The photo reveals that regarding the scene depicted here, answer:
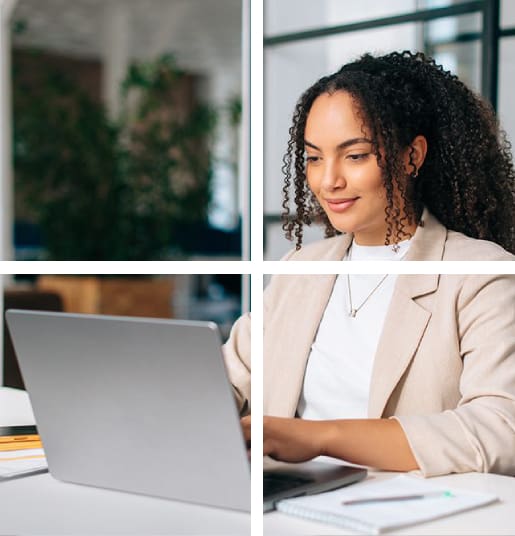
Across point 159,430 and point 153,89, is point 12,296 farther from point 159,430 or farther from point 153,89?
point 159,430

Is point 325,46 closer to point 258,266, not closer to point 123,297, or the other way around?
point 258,266

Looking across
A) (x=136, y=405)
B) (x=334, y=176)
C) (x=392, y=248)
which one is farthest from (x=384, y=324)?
(x=136, y=405)

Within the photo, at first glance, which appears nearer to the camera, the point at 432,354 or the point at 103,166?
the point at 432,354

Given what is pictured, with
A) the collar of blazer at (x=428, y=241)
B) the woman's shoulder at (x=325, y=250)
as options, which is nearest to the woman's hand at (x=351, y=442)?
the collar of blazer at (x=428, y=241)

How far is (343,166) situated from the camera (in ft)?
5.83

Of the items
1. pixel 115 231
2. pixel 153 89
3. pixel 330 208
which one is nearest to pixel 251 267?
pixel 330 208

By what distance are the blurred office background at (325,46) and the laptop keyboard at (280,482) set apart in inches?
51.0

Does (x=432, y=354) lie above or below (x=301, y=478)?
above

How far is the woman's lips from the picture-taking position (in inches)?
71.6

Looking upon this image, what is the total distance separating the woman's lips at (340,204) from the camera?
182cm

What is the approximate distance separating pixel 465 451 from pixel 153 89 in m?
4.49

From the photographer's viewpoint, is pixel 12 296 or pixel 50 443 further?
pixel 12 296

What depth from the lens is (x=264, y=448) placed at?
133 cm

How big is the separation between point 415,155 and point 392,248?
0.65 ft
